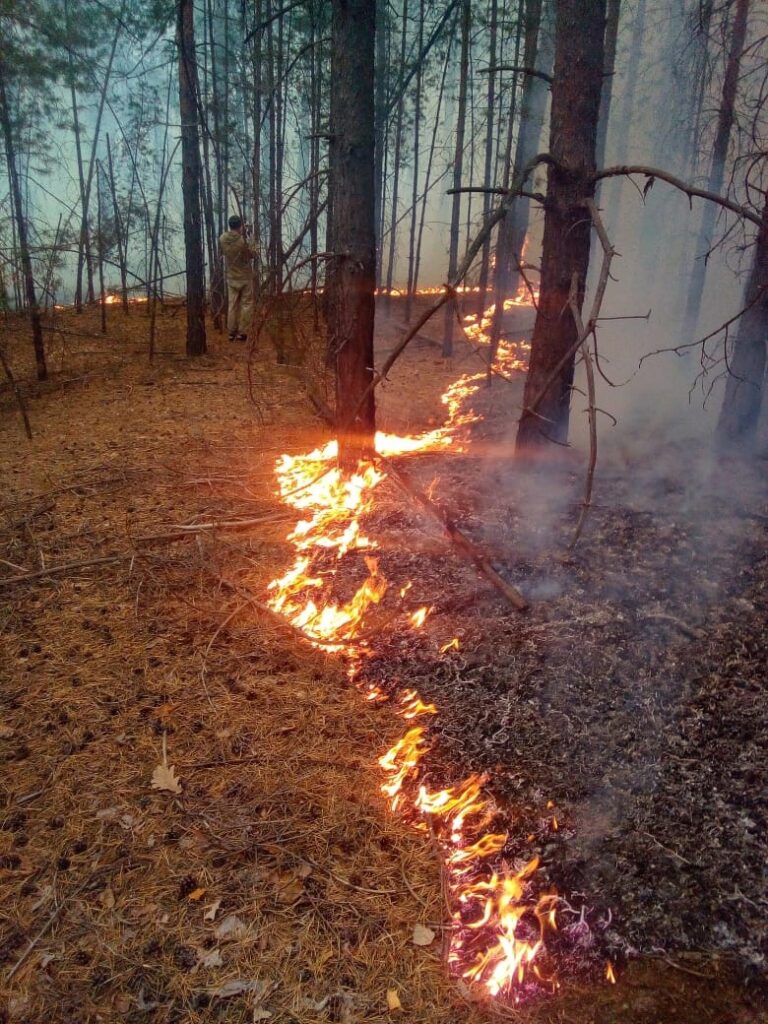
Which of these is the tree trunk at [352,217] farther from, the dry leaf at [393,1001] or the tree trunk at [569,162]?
the dry leaf at [393,1001]

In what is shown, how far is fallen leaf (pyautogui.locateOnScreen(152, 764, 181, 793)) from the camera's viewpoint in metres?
2.96

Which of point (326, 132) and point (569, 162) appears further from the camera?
point (326, 132)

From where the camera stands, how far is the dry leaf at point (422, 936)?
91.4 inches

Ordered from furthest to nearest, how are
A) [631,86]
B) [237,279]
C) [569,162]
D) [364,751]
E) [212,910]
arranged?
1. [631,86]
2. [237,279]
3. [569,162]
4. [364,751]
5. [212,910]

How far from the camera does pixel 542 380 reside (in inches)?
221

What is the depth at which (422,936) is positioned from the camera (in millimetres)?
2344

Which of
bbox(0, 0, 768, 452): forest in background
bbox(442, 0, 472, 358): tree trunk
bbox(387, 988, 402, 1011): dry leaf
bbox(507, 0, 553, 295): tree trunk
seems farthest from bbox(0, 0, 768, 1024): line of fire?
bbox(507, 0, 553, 295): tree trunk

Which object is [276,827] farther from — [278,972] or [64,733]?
[64,733]

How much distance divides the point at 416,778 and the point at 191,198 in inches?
441

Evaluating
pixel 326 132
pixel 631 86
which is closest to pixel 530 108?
pixel 326 132

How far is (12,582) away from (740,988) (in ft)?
15.0

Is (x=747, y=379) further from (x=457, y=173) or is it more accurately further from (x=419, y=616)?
(x=457, y=173)

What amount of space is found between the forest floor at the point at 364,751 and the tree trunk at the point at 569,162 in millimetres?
1363

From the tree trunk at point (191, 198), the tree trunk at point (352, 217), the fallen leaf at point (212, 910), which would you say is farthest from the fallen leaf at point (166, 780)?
the tree trunk at point (191, 198)
